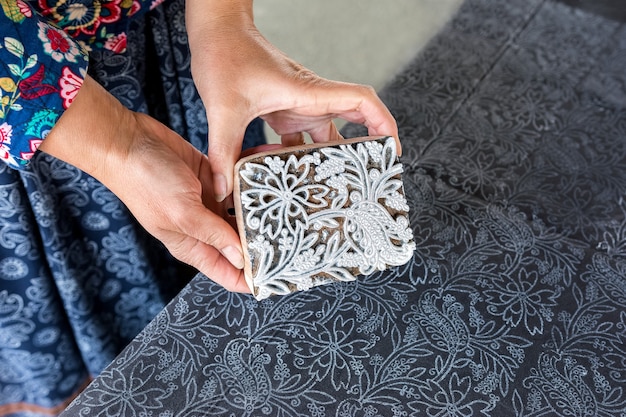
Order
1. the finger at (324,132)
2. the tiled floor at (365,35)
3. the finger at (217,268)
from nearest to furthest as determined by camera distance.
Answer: the finger at (217,268), the finger at (324,132), the tiled floor at (365,35)

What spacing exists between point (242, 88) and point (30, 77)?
0.23m

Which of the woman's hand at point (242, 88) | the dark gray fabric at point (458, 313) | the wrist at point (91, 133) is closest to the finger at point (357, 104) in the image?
the woman's hand at point (242, 88)

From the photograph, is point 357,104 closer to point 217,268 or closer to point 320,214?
point 320,214

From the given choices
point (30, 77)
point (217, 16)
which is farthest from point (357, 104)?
point (30, 77)

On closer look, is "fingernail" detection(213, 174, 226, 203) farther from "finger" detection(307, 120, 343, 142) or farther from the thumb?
"finger" detection(307, 120, 343, 142)

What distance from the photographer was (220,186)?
27.2 inches

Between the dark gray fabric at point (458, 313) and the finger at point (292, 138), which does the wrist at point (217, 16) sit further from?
the dark gray fabric at point (458, 313)

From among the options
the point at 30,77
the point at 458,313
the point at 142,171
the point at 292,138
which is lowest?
the point at 458,313

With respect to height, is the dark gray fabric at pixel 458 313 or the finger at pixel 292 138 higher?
the finger at pixel 292 138

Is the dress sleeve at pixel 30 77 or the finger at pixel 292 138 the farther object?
the finger at pixel 292 138

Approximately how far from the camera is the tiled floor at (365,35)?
108 cm

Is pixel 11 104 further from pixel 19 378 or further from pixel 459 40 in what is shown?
pixel 459 40

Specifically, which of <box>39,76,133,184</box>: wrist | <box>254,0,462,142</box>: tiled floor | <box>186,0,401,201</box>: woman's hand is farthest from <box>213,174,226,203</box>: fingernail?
<box>254,0,462,142</box>: tiled floor

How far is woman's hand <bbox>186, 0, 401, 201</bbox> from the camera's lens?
70cm
